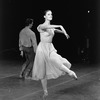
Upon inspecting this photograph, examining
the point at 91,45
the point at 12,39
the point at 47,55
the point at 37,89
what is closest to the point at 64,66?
the point at 47,55

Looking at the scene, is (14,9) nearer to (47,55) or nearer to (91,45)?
Result: (91,45)

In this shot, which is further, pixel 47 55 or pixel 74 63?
pixel 74 63

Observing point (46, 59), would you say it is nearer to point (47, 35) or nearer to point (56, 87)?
point (47, 35)

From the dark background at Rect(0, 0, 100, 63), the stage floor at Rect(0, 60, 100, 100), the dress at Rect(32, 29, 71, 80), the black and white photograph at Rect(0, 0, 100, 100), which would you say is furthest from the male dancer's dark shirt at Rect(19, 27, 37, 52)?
the dark background at Rect(0, 0, 100, 63)

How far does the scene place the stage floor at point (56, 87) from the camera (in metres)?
8.11

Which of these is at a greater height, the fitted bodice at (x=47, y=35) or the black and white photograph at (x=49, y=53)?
the fitted bodice at (x=47, y=35)

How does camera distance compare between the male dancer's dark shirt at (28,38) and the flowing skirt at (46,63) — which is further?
the male dancer's dark shirt at (28,38)

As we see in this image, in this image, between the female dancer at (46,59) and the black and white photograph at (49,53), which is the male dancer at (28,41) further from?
the female dancer at (46,59)

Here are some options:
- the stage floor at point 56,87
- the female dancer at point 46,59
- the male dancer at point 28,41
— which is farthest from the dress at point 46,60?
the male dancer at point 28,41

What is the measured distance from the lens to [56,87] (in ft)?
30.6

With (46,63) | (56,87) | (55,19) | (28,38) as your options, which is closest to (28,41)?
(28,38)

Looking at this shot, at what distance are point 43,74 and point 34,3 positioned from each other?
518 inches

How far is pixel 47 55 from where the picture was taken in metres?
8.12

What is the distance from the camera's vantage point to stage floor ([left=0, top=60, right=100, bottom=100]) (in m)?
8.11
